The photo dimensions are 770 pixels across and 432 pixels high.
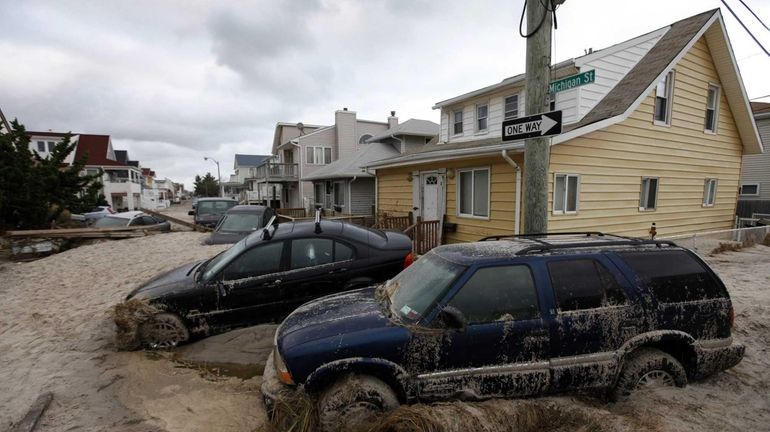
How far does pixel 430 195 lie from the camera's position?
11.6m

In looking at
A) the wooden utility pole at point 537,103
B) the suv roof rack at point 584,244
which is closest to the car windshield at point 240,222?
the wooden utility pole at point 537,103

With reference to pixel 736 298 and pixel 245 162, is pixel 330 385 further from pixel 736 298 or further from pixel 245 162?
pixel 245 162

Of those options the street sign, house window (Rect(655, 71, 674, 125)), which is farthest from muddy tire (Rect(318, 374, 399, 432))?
house window (Rect(655, 71, 674, 125))

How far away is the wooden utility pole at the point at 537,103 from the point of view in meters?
3.96

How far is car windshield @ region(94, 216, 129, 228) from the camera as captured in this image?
14328 mm

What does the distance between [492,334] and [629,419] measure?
3.59 ft

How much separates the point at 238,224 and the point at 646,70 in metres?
13.0

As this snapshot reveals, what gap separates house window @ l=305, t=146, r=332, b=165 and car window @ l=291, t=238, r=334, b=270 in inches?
918

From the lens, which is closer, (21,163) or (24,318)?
(24,318)

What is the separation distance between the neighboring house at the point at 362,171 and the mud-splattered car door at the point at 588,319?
1564cm

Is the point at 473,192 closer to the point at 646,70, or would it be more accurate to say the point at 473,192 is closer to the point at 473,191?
the point at 473,191

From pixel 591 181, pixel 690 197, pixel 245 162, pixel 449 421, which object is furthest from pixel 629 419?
pixel 245 162

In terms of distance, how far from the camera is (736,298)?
5523 mm

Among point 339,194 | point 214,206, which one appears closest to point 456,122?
point 339,194
